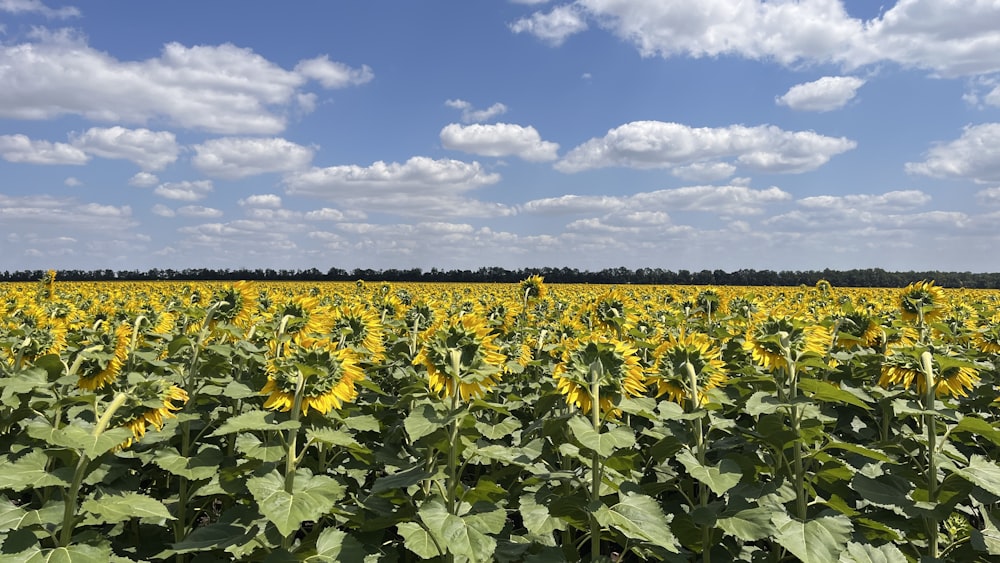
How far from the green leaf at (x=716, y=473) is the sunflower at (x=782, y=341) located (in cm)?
79

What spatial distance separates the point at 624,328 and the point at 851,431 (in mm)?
2155

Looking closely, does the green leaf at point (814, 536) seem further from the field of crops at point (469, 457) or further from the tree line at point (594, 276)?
the tree line at point (594, 276)

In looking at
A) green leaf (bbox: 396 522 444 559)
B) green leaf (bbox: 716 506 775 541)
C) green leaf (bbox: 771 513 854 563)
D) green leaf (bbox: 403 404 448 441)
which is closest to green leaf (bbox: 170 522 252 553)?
green leaf (bbox: 396 522 444 559)

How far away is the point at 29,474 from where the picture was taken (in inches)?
121

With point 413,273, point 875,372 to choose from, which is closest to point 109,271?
point 413,273

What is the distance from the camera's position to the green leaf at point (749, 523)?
10.6ft

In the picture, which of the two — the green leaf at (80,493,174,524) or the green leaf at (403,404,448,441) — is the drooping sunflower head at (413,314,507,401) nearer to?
the green leaf at (403,404,448,441)

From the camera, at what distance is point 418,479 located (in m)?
3.24

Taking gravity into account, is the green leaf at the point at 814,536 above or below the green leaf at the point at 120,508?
below

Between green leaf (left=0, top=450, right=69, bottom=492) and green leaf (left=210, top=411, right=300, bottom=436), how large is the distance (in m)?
0.81

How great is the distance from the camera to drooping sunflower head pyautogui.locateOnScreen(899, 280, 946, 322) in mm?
7152

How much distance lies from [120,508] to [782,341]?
3958 mm

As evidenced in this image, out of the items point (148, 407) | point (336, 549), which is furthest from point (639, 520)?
point (148, 407)

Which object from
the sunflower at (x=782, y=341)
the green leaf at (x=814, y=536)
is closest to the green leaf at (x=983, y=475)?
the green leaf at (x=814, y=536)
